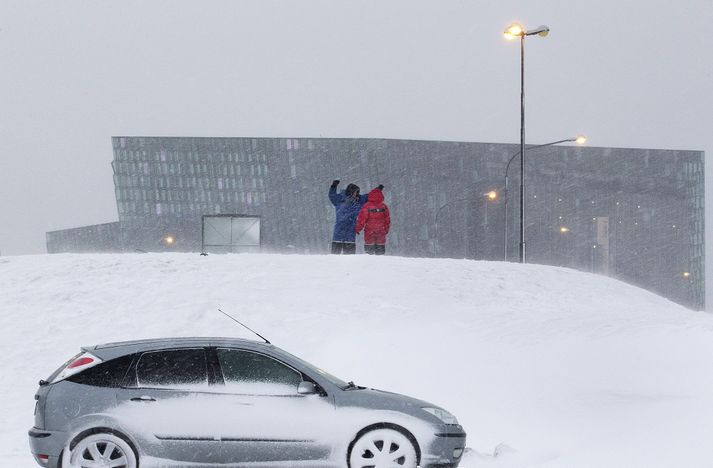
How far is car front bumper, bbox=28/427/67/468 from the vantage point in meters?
6.61

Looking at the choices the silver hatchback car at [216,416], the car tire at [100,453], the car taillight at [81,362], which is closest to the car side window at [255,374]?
the silver hatchback car at [216,416]

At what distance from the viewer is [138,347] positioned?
274 inches

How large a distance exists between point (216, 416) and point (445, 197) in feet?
322

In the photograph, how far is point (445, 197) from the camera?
104 m

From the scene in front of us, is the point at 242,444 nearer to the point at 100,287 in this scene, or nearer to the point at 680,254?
the point at 100,287

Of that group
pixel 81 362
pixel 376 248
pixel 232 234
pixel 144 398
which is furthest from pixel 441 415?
pixel 232 234

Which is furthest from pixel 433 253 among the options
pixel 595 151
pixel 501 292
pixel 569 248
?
pixel 501 292

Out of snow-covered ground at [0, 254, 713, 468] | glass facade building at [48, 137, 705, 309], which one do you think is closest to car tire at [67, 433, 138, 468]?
snow-covered ground at [0, 254, 713, 468]

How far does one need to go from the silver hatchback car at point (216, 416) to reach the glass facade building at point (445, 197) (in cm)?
8618

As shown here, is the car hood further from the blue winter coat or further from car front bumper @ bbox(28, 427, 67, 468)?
the blue winter coat

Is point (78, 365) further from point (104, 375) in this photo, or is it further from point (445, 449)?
point (445, 449)

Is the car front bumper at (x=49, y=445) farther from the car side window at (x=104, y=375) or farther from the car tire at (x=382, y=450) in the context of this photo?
the car tire at (x=382, y=450)

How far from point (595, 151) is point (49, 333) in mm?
98875

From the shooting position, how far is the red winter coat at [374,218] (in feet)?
65.6
